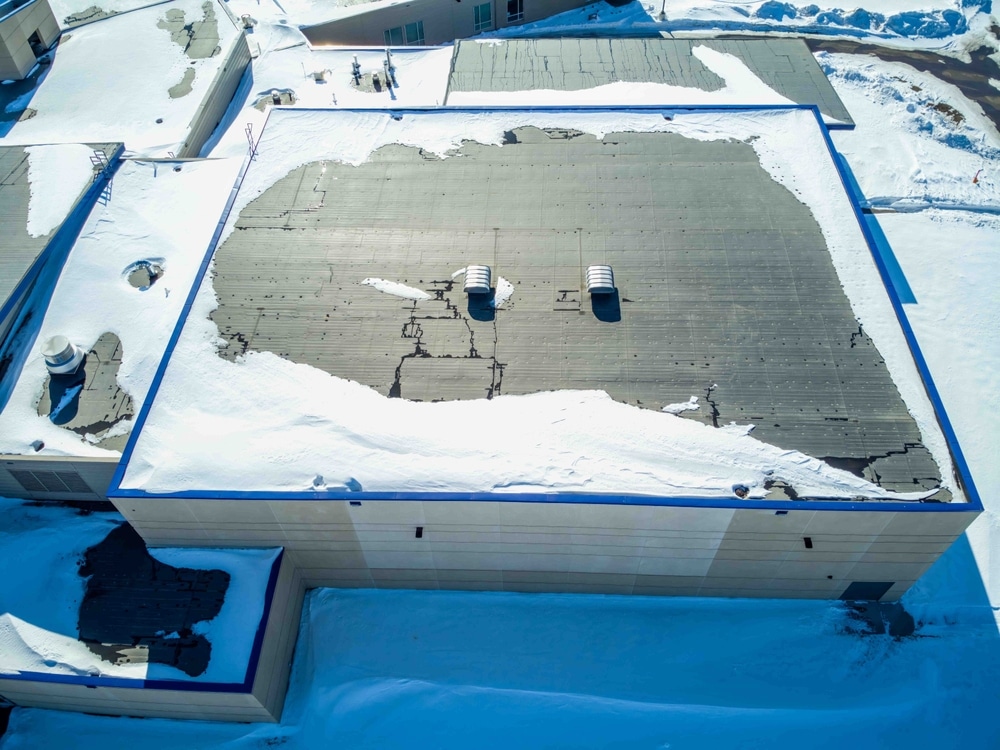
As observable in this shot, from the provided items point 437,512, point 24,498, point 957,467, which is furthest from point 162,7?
point 957,467

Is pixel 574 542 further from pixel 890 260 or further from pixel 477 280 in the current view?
pixel 890 260

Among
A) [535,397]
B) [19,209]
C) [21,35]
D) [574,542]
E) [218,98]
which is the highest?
[21,35]

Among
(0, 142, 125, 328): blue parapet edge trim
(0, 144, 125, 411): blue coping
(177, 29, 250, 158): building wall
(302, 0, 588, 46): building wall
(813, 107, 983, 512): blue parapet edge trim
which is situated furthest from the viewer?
(302, 0, 588, 46): building wall

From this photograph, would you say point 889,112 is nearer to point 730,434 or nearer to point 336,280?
point 730,434

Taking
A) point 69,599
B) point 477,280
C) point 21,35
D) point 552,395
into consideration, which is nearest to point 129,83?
point 21,35

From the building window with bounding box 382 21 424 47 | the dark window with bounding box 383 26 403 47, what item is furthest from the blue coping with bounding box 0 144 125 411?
the building window with bounding box 382 21 424 47

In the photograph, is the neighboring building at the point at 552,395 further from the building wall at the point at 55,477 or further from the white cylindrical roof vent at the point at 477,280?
the building wall at the point at 55,477

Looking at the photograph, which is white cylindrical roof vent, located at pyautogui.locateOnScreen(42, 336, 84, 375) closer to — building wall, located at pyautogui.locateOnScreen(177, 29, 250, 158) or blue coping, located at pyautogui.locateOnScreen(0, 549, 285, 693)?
blue coping, located at pyautogui.locateOnScreen(0, 549, 285, 693)
